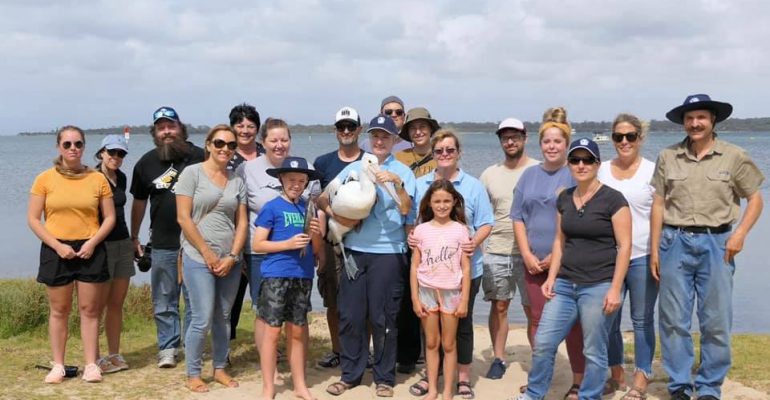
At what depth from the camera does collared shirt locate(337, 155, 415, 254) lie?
5.53 meters

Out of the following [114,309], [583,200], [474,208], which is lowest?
[114,309]

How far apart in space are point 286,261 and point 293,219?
1.06 ft

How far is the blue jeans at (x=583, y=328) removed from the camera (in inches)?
196

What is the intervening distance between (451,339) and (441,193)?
112cm

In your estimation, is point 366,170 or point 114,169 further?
point 114,169

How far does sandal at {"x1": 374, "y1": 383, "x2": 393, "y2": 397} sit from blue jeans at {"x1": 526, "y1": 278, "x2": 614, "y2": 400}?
1118 mm

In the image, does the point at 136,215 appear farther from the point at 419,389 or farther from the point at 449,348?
the point at 449,348

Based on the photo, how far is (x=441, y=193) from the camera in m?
5.32

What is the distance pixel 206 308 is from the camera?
5.58 metres

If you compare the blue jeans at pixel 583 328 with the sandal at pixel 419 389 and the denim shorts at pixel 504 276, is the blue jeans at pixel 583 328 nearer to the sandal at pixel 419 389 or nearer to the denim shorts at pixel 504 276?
the denim shorts at pixel 504 276

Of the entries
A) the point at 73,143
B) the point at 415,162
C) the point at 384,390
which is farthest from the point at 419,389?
the point at 73,143

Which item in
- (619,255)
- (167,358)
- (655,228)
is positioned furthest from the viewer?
(167,358)

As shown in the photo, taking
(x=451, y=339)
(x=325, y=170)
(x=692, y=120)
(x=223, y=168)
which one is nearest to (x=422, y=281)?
(x=451, y=339)

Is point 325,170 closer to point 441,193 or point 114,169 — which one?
point 441,193
